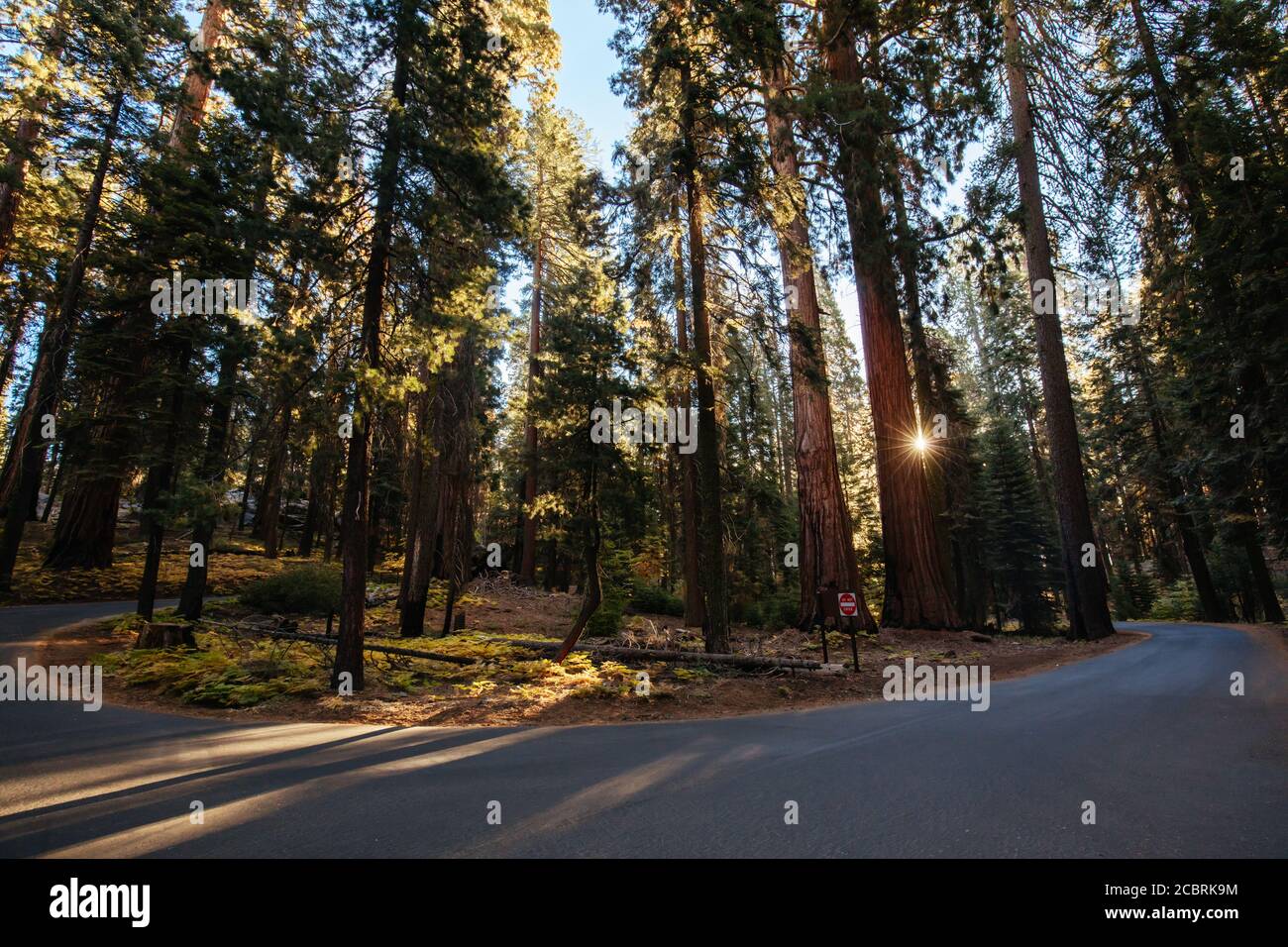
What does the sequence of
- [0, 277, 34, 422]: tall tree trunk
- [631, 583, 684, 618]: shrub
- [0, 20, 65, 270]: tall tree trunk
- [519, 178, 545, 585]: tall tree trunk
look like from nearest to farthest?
[0, 20, 65, 270]: tall tree trunk
[0, 277, 34, 422]: tall tree trunk
[519, 178, 545, 585]: tall tree trunk
[631, 583, 684, 618]: shrub

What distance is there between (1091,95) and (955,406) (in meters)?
11.1

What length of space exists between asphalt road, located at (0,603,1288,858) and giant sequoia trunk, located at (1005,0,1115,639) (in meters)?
10.1

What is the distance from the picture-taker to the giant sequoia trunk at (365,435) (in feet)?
27.4

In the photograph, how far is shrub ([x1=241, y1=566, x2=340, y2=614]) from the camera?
52.4ft

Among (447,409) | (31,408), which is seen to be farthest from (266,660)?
(31,408)

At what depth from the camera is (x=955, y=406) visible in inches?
931

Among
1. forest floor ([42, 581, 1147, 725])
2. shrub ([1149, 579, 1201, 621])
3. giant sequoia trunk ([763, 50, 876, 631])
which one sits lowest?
shrub ([1149, 579, 1201, 621])

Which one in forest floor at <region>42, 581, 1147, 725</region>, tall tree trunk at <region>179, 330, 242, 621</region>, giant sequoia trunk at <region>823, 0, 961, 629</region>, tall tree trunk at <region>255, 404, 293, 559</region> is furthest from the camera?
giant sequoia trunk at <region>823, 0, 961, 629</region>

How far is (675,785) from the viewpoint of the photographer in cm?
402

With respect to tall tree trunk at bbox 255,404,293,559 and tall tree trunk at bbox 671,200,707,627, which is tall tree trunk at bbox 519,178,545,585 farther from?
tall tree trunk at bbox 255,404,293,559

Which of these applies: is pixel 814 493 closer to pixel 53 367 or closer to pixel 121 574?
pixel 53 367

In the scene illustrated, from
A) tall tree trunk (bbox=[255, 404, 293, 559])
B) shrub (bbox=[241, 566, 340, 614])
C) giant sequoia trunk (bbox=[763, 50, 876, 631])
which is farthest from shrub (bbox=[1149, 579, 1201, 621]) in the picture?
tall tree trunk (bbox=[255, 404, 293, 559])

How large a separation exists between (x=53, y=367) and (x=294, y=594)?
8.73 m

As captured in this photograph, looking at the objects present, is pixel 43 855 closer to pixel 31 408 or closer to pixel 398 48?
pixel 398 48
